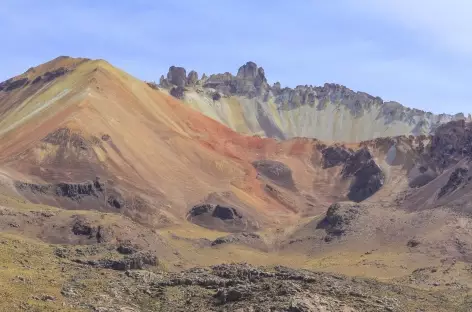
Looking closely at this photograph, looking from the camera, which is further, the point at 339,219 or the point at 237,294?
the point at 339,219

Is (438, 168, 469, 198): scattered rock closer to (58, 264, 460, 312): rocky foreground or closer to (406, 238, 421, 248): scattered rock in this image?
(406, 238, 421, 248): scattered rock

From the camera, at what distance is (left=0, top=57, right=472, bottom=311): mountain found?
57.9 m

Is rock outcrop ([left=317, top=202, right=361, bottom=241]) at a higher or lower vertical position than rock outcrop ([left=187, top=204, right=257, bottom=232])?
higher

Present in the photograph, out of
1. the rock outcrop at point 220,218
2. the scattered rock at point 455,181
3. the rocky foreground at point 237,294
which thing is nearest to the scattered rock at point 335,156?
the rock outcrop at point 220,218

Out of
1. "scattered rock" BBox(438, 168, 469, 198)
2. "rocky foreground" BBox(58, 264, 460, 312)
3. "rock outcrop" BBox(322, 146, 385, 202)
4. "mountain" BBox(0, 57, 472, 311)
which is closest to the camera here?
"rocky foreground" BBox(58, 264, 460, 312)

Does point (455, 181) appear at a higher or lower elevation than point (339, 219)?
higher

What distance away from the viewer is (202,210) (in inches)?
5290

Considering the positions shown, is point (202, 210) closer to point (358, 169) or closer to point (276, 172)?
point (276, 172)

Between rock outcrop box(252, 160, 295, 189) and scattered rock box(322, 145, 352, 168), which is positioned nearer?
rock outcrop box(252, 160, 295, 189)

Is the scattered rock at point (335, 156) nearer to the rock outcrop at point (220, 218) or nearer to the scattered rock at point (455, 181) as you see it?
the rock outcrop at point (220, 218)

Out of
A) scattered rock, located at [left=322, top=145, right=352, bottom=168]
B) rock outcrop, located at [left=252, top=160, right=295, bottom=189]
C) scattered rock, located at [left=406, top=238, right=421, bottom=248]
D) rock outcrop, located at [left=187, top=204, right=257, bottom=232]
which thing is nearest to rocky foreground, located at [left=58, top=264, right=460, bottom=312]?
scattered rock, located at [left=406, top=238, right=421, bottom=248]

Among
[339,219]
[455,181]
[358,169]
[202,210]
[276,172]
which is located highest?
[358,169]

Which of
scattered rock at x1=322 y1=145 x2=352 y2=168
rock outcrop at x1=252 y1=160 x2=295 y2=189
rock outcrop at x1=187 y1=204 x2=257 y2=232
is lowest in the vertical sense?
rock outcrop at x1=187 y1=204 x2=257 y2=232

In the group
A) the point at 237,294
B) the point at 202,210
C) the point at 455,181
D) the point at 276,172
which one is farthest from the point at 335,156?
the point at 237,294
